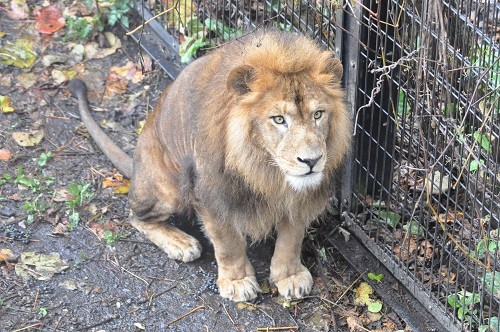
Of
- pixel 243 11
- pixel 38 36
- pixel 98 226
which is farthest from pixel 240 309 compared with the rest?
pixel 38 36

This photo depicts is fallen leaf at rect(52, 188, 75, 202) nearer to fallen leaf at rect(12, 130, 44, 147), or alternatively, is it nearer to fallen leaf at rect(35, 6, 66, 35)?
fallen leaf at rect(12, 130, 44, 147)

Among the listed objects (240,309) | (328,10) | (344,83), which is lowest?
(240,309)

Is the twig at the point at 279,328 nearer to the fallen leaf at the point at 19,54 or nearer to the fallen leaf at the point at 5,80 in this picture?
the fallen leaf at the point at 5,80

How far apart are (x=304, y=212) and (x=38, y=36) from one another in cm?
304

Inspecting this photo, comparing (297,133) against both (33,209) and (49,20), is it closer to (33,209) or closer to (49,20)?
(33,209)

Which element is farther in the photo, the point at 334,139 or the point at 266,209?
the point at 266,209

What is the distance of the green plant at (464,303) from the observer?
5031mm

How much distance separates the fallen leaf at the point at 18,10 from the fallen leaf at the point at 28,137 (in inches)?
52.1

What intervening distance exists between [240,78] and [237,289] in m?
1.39

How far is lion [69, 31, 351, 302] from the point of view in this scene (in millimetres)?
4688

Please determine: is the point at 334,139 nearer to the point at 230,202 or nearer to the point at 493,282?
the point at 230,202

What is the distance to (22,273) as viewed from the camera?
220 inches

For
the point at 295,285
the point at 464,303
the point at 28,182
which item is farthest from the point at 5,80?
the point at 464,303

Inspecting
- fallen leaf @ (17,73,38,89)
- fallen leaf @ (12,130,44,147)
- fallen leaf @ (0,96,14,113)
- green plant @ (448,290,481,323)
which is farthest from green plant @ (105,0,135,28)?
green plant @ (448,290,481,323)
